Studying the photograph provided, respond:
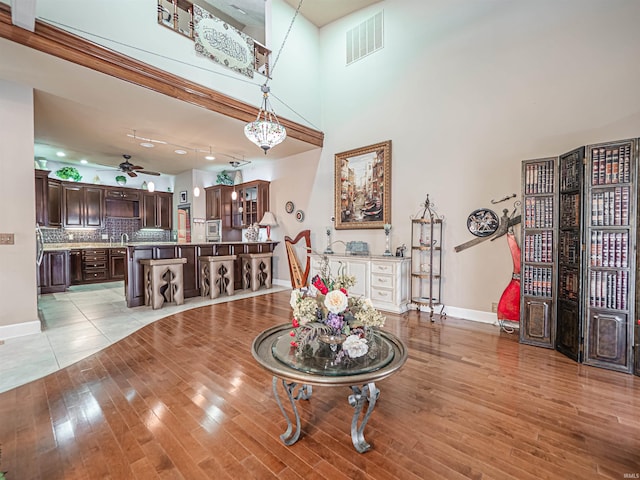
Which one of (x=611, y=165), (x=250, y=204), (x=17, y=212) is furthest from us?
(x=250, y=204)

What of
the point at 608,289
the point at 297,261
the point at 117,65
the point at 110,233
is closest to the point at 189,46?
the point at 117,65

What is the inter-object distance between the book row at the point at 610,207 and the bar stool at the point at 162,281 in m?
5.72

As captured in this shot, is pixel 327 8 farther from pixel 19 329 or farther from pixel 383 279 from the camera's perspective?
pixel 19 329

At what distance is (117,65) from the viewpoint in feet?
11.3

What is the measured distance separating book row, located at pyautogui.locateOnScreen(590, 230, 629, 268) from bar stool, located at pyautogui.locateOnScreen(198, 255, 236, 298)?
5.58 m

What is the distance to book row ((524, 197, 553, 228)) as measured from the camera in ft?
10.7

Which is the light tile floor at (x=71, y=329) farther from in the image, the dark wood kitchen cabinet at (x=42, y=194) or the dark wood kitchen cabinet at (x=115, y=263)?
the dark wood kitchen cabinet at (x=42, y=194)

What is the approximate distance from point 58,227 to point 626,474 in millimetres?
10653

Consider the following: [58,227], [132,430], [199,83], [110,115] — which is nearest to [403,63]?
[199,83]

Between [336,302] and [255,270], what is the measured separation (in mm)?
5045

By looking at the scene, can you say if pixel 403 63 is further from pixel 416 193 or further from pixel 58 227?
pixel 58 227

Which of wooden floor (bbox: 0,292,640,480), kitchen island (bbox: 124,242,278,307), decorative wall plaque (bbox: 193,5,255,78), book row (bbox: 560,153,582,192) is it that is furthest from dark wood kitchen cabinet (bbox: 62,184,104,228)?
book row (bbox: 560,153,582,192)

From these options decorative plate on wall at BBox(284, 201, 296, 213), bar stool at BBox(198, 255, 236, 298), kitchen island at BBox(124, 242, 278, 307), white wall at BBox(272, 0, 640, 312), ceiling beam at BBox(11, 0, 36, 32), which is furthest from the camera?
decorative plate on wall at BBox(284, 201, 296, 213)

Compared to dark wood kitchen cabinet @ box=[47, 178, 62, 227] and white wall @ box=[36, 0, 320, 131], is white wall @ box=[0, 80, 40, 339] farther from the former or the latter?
dark wood kitchen cabinet @ box=[47, 178, 62, 227]
